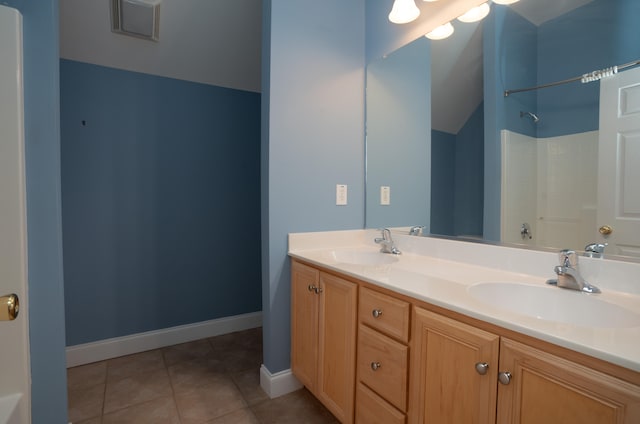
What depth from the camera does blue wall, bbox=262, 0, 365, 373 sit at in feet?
5.59

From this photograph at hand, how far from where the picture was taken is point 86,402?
1685 mm

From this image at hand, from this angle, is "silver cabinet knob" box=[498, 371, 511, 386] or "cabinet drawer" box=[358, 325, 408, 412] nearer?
"silver cabinet knob" box=[498, 371, 511, 386]

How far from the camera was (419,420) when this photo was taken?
98 cm

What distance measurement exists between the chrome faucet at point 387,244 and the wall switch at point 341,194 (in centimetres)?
33

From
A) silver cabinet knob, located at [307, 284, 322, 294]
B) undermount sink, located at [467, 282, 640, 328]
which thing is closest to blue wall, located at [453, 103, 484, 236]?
undermount sink, located at [467, 282, 640, 328]

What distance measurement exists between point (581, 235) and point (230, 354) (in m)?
2.15

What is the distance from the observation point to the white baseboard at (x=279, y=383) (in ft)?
5.70

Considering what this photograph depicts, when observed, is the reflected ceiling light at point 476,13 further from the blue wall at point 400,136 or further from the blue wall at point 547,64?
the blue wall at point 400,136

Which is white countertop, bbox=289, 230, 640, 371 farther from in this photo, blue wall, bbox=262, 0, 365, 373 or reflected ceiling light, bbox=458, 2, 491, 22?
reflected ceiling light, bbox=458, 2, 491, 22

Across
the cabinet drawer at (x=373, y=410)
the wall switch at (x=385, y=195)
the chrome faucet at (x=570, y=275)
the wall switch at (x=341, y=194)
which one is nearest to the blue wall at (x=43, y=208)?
the cabinet drawer at (x=373, y=410)

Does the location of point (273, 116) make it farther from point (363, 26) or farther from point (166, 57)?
point (166, 57)

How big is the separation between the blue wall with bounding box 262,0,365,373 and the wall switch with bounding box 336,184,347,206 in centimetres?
3

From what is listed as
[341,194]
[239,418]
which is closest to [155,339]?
[239,418]

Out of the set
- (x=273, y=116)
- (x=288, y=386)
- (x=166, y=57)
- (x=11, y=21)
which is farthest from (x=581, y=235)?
(x=166, y=57)
